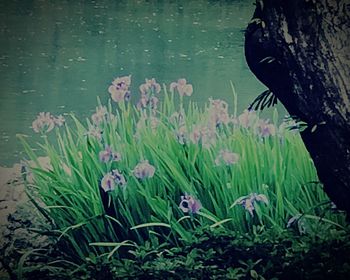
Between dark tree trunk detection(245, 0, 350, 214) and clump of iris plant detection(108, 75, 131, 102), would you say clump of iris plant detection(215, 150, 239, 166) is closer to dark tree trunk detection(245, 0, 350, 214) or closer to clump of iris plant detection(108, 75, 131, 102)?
dark tree trunk detection(245, 0, 350, 214)

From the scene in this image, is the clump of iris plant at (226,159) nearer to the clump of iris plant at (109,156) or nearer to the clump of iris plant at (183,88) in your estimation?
the clump of iris plant at (183,88)

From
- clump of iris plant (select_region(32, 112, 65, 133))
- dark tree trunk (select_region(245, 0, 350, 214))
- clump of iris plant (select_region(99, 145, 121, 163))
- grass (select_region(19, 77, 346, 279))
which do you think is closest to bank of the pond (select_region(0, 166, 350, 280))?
grass (select_region(19, 77, 346, 279))

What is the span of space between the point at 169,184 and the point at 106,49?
0.55 m

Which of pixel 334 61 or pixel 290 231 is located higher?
pixel 334 61

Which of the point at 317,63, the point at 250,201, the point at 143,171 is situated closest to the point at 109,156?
the point at 143,171

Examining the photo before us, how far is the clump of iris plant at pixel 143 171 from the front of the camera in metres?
2.15

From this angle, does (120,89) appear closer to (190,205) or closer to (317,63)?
(190,205)

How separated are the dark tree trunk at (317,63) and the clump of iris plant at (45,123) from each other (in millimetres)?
749

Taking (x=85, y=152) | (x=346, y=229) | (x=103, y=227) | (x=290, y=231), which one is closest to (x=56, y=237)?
(x=103, y=227)

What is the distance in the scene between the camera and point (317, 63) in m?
2.02

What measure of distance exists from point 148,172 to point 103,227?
0.82ft

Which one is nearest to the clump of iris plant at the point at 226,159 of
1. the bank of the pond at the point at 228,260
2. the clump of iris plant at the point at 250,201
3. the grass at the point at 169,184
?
the grass at the point at 169,184

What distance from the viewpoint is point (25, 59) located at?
2.24 meters

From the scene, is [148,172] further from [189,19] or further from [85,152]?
[189,19]
